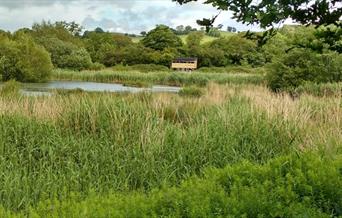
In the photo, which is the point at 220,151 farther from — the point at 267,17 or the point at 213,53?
the point at 213,53

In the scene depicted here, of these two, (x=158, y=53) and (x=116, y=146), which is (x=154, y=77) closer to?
(x=158, y=53)

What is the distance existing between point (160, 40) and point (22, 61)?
32139 millimetres

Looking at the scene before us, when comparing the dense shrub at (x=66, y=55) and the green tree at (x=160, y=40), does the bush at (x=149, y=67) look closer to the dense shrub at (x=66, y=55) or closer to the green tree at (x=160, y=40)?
the dense shrub at (x=66, y=55)

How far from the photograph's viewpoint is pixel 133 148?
6.97m

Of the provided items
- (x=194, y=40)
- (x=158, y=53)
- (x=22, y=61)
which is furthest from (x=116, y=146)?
(x=194, y=40)

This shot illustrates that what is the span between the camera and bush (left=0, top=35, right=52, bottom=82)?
38.8m

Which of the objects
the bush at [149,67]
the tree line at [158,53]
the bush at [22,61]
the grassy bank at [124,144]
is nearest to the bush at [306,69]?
the tree line at [158,53]

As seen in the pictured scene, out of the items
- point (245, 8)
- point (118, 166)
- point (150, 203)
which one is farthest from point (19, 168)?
point (245, 8)

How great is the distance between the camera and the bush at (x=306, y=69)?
2544cm

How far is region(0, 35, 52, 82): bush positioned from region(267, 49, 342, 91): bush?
21506mm

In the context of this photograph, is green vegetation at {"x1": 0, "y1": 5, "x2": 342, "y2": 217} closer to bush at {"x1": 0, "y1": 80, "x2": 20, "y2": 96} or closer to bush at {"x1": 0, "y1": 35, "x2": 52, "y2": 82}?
bush at {"x1": 0, "y1": 80, "x2": 20, "y2": 96}

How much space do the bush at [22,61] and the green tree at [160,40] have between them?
95.1 feet

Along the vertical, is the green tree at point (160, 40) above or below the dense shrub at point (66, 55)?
above

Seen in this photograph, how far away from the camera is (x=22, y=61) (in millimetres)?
39000
